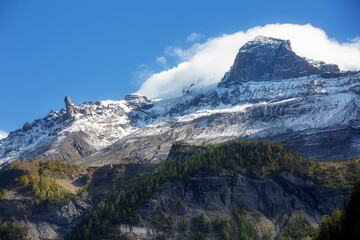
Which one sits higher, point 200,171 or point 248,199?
point 200,171

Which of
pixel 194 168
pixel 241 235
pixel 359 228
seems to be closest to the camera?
pixel 359 228

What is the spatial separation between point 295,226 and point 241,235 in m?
24.3

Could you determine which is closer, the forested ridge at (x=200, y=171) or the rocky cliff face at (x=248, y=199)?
the forested ridge at (x=200, y=171)

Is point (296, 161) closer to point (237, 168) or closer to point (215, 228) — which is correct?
point (237, 168)

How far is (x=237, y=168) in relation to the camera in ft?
628

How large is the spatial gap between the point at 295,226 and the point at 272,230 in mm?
9395

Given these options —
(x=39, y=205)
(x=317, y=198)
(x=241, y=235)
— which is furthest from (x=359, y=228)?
(x=39, y=205)

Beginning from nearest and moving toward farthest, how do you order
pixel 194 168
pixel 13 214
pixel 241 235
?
pixel 241 235
pixel 13 214
pixel 194 168

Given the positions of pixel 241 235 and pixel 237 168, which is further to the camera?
pixel 237 168

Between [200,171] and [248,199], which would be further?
[200,171]

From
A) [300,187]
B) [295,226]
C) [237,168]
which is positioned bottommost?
[295,226]

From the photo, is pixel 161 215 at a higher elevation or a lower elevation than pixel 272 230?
higher

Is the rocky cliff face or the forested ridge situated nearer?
the forested ridge

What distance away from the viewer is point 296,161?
19600 cm
